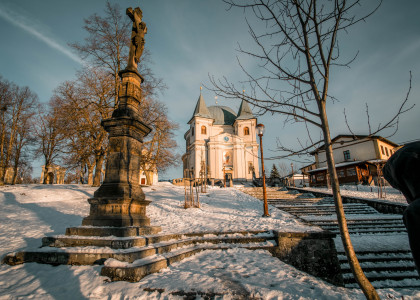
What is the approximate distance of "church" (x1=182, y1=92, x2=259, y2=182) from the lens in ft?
137

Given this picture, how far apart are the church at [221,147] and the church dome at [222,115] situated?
6.11 ft

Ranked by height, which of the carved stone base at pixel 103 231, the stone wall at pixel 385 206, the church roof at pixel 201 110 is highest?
the church roof at pixel 201 110

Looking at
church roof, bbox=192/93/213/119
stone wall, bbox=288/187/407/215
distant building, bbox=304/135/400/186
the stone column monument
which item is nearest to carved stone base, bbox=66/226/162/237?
the stone column monument

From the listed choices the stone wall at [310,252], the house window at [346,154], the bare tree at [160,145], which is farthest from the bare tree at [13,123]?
the house window at [346,154]

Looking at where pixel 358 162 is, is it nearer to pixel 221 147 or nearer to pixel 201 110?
pixel 221 147

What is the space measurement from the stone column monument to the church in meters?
33.1

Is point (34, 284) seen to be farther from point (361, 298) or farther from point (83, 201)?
point (83, 201)

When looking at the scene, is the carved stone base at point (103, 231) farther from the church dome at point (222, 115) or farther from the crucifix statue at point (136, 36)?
the church dome at point (222, 115)

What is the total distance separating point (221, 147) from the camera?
142 ft

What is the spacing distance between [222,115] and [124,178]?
47253 mm

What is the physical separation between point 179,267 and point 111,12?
57.4 ft

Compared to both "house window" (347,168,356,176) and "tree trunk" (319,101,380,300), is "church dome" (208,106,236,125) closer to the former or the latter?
"house window" (347,168,356,176)

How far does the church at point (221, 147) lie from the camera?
41656mm

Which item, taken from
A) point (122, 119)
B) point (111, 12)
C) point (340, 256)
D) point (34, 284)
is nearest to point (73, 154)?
point (111, 12)
